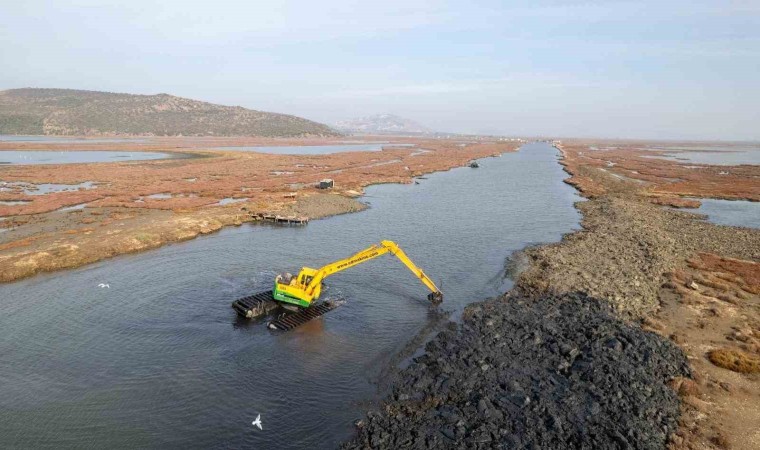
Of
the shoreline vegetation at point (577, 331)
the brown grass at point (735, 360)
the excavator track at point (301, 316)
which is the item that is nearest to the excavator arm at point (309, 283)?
the excavator track at point (301, 316)

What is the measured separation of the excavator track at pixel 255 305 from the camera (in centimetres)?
2672

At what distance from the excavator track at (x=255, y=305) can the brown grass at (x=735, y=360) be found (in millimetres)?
24650

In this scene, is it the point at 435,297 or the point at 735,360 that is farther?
the point at 435,297

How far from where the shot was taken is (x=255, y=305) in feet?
88.8

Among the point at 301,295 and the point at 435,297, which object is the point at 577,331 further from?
the point at 301,295

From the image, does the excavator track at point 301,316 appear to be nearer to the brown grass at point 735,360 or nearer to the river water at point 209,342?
the river water at point 209,342

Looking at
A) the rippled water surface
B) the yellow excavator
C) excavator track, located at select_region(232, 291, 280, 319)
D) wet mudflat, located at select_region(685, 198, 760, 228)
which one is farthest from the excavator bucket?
the rippled water surface

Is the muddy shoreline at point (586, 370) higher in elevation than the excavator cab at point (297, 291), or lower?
lower

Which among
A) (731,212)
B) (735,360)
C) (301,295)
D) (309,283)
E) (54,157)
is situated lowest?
(735,360)

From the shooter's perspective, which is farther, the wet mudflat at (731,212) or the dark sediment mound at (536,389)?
the wet mudflat at (731,212)

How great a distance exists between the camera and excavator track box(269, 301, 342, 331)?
25609mm

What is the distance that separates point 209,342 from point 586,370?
775 inches

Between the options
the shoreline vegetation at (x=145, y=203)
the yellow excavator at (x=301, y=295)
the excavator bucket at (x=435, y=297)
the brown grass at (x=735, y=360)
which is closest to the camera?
the brown grass at (x=735, y=360)

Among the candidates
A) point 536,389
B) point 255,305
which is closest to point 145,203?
point 255,305
